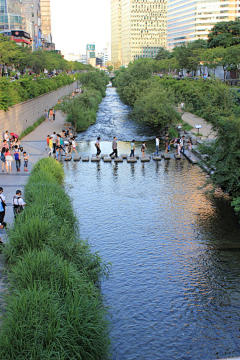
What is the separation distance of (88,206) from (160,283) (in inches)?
263

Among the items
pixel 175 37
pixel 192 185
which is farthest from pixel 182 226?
pixel 175 37

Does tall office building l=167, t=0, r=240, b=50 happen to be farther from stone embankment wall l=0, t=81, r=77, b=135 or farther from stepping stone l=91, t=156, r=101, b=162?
stepping stone l=91, t=156, r=101, b=162

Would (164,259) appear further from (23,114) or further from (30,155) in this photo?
(23,114)

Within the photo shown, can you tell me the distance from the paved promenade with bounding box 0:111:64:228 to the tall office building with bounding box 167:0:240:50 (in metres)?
119

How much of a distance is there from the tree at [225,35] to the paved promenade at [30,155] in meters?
34.1

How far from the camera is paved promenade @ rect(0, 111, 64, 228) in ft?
55.3

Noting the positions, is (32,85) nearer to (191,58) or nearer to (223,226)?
A: (223,226)

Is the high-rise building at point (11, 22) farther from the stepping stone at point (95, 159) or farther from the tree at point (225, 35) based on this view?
the stepping stone at point (95, 159)

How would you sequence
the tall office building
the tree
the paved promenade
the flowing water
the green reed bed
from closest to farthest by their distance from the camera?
the green reed bed → the flowing water → the paved promenade → the tree → the tall office building

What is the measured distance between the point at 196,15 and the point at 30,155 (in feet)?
473

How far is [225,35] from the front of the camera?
222 ft

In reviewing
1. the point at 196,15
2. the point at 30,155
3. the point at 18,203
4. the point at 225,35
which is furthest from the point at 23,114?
the point at 196,15

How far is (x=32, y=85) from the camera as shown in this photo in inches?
1650

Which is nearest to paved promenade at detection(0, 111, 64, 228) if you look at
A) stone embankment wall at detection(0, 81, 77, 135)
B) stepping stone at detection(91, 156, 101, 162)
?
stone embankment wall at detection(0, 81, 77, 135)
